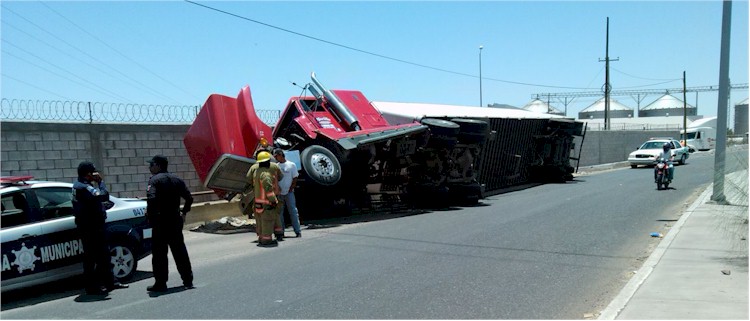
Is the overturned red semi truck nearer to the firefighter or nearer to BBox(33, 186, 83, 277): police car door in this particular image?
the firefighter

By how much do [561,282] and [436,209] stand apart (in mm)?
8173

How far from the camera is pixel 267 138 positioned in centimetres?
1282

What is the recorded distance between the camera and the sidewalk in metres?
5.88

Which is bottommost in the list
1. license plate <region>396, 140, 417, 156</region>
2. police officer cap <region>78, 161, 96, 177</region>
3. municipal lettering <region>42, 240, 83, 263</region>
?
municipal lettering <region>42, 240, 83, 263</region>

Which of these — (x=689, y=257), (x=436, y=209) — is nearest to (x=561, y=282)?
(x=689, y=257)

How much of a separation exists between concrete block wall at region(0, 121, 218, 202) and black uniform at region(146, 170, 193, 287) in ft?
17.8

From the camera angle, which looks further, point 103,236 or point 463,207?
point 463,207

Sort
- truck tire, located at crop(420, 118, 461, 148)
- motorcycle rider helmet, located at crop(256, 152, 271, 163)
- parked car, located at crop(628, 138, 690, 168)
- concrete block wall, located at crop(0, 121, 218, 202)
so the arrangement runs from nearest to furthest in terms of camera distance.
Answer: motorcycle rider helmet, located at crop(256, 152, 271, 163) < concrete block wall, located at crop(0, 121, 218, 202) < truck tire, located at crop(420, 118, 461, 148) < parked car, located at crop(628, 138, 690, 168)

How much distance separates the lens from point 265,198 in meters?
10.3

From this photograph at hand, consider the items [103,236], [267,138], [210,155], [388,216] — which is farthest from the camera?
[388,216]

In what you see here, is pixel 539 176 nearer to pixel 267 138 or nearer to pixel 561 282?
pixel 267 138

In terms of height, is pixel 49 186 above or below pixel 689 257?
above

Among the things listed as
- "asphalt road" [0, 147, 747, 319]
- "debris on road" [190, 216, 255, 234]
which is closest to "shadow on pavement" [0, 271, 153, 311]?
"asphalt road" [0, 147, 747, 319]

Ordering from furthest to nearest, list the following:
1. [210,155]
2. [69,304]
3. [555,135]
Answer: [555,135]
[210,155]
[69,304]
